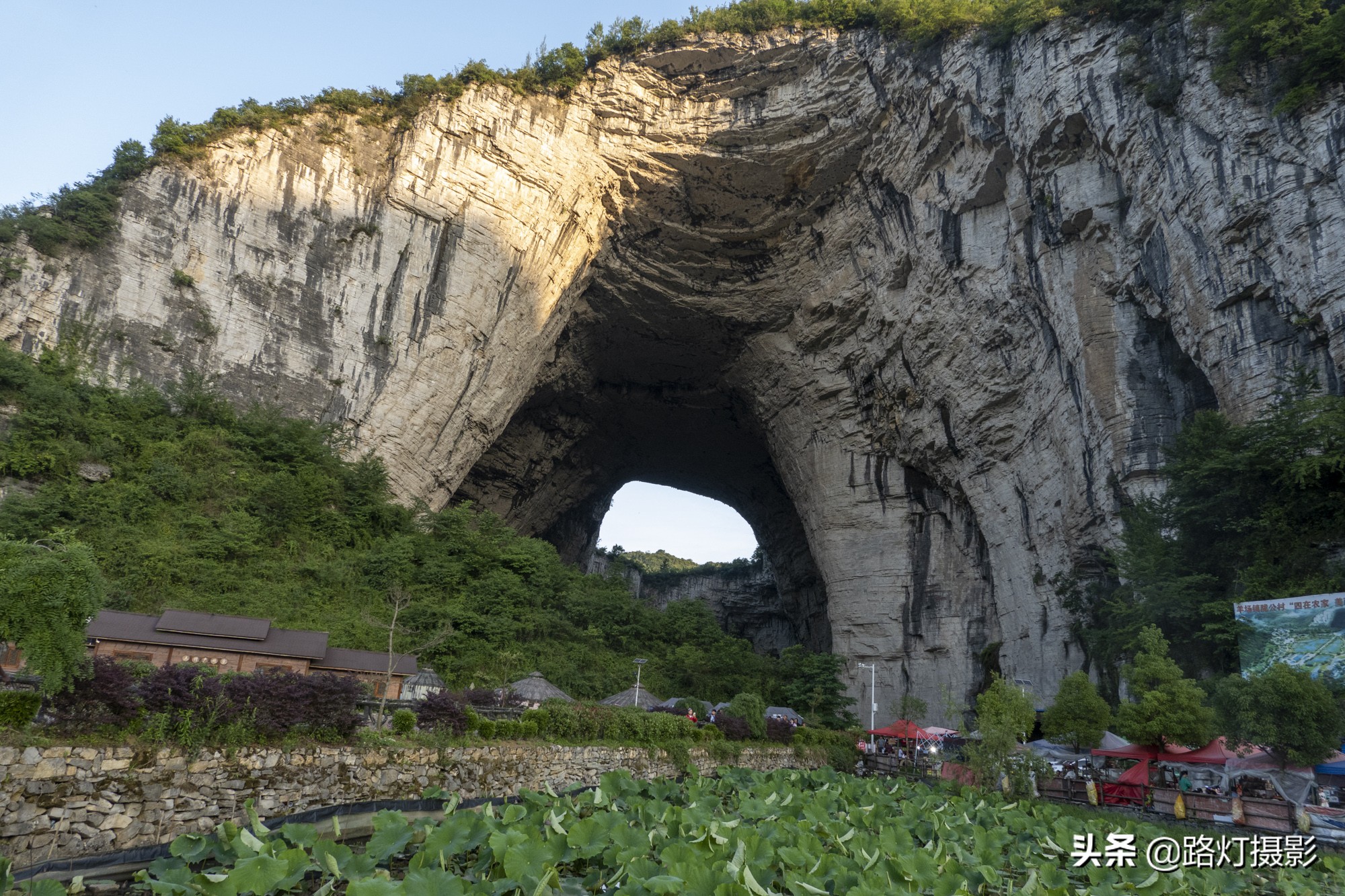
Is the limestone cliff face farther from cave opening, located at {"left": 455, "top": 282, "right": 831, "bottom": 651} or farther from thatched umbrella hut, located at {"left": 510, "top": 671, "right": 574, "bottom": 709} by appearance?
thatched umbrella hut, located at {"left": 510, "top": 671, "right": 574, "bottom": 709}

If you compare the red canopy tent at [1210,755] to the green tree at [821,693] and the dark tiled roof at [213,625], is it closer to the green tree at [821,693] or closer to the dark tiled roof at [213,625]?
the green tree at [821,693]

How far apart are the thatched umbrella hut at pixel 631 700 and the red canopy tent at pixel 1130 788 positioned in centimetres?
1233

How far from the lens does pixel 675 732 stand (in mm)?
15914

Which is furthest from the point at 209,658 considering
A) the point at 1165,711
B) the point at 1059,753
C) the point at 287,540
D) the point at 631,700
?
the point at 1059,753

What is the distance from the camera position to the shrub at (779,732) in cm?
1925

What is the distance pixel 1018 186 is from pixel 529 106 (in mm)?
17884

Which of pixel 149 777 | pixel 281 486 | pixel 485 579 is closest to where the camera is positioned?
pixel 149 777

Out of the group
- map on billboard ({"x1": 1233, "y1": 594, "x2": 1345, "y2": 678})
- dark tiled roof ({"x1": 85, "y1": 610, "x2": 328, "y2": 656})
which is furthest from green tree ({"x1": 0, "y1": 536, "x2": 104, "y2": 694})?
map on billboard ({"x1": 1233, "y1": 594, "x2": 1345, "y2": 678})

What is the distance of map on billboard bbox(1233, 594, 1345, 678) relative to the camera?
12.9 m

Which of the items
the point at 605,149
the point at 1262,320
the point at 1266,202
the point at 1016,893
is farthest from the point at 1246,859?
the point at 605,149

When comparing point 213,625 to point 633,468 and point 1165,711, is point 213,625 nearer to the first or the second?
point 1165,711

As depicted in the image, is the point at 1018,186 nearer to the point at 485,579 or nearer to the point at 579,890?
the point at 485,579

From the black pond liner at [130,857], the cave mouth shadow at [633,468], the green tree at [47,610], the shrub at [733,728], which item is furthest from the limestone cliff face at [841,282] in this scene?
the black pond liner at [130,857]

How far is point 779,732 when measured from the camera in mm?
19469
